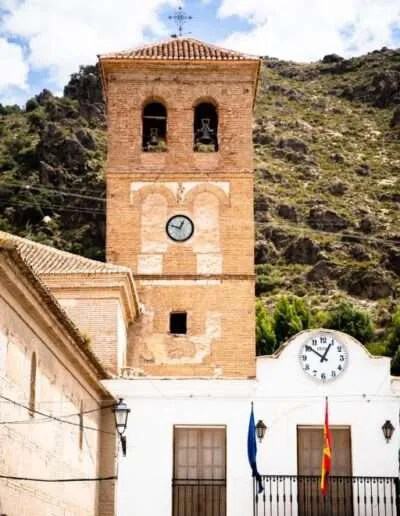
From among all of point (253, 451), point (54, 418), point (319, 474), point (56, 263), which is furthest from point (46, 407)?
point (56, 263)

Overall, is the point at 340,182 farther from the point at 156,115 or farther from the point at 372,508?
the point at 372,508

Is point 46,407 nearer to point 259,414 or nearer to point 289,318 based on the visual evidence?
point 259,414

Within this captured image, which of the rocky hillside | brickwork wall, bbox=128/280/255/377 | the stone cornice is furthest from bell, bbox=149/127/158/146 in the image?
the rocky hillside

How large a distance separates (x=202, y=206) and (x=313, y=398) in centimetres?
738

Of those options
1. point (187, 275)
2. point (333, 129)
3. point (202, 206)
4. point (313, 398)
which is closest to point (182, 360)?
point (187, 275)

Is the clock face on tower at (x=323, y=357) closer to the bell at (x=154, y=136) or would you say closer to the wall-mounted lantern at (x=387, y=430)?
the wall-mounted lantern at (x=387, y=430)

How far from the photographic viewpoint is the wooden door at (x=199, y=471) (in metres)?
20.4

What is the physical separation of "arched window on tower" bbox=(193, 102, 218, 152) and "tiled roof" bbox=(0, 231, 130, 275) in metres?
4.26

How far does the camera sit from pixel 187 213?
26.9m

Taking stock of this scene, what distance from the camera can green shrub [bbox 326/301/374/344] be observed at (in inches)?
2297

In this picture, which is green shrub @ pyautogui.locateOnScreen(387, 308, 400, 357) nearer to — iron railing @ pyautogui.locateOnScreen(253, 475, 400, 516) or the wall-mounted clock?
the wall-mounted clock

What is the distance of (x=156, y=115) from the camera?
2795 cm

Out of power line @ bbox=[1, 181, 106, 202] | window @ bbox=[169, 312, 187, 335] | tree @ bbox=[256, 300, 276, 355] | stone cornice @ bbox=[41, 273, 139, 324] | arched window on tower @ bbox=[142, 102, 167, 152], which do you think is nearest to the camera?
stone cornice @ bbox=[41, 273, 139, 324]

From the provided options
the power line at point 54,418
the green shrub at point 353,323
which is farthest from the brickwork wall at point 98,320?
the green shrub at point 353,323
